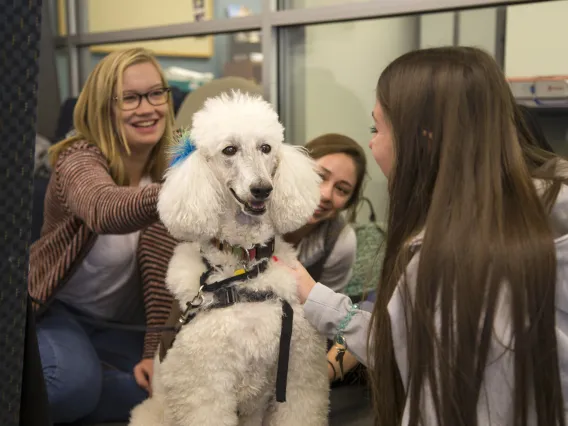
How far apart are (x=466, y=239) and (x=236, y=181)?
18.6 inches

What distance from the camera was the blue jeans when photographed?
5.31ft

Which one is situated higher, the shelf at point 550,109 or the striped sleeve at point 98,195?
the shelf at point 550,109

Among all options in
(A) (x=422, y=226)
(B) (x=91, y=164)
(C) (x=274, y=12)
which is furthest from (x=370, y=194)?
(A) (x=422, y=226)

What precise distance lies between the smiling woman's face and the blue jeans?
736 mm

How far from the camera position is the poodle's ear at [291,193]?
119 cm

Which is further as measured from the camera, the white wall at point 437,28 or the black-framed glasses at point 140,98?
the white wall at point 437,28

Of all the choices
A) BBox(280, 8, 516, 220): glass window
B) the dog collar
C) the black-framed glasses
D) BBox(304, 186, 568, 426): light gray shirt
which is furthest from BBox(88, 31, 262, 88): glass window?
BBox(304, 186, 568, 426): light gray shirt

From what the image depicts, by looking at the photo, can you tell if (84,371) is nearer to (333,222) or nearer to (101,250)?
(101,250)

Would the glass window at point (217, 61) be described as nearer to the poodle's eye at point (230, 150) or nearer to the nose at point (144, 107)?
the nose at point (144, 107)

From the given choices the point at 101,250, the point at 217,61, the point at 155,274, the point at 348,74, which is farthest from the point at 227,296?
the point at 217,61

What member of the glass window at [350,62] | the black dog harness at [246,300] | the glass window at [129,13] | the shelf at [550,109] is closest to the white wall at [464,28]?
the glass window at [350,62]

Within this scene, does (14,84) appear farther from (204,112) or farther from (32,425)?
(204,112)

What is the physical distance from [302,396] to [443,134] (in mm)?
608

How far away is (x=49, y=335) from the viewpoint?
168cm
